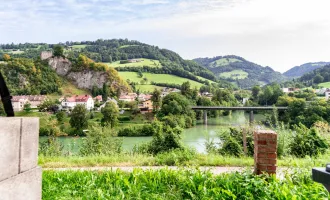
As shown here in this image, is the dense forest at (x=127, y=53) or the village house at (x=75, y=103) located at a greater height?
the dense forest at (x=127, y=53)

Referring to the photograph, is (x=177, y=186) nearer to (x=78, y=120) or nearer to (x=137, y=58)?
(x=78, y=120)

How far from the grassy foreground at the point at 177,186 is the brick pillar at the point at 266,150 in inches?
5.6

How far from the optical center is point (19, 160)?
66.8 inches

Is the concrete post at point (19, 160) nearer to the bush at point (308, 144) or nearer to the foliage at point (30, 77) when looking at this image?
the bush at point (308, 144)

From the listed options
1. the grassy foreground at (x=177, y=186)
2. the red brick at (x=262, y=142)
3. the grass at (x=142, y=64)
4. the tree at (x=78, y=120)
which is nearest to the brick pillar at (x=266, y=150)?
the red brick at (x=262, y=142)

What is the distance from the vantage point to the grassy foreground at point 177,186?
2904mm

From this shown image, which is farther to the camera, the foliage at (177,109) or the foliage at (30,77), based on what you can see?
the foliage at (30,77)

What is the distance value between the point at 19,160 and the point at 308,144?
625 centimetres

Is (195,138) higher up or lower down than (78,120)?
lower down

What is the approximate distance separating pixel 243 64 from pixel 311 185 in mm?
116947

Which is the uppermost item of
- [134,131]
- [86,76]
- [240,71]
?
[240,71]

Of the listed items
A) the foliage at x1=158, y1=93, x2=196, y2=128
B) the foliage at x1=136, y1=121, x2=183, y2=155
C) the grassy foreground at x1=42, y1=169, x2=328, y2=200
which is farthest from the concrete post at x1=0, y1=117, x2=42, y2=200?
the foliage at x1=158, y1=93, x2=196, y2=128

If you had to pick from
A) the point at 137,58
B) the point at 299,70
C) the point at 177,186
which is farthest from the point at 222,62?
the point at 177,186

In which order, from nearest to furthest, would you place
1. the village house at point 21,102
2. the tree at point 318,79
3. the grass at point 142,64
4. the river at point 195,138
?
Answer: 1. the village house at point 21,102
2. the river at point 195,138
3. the tree at point 318,79
4. the grass at point 142,64
